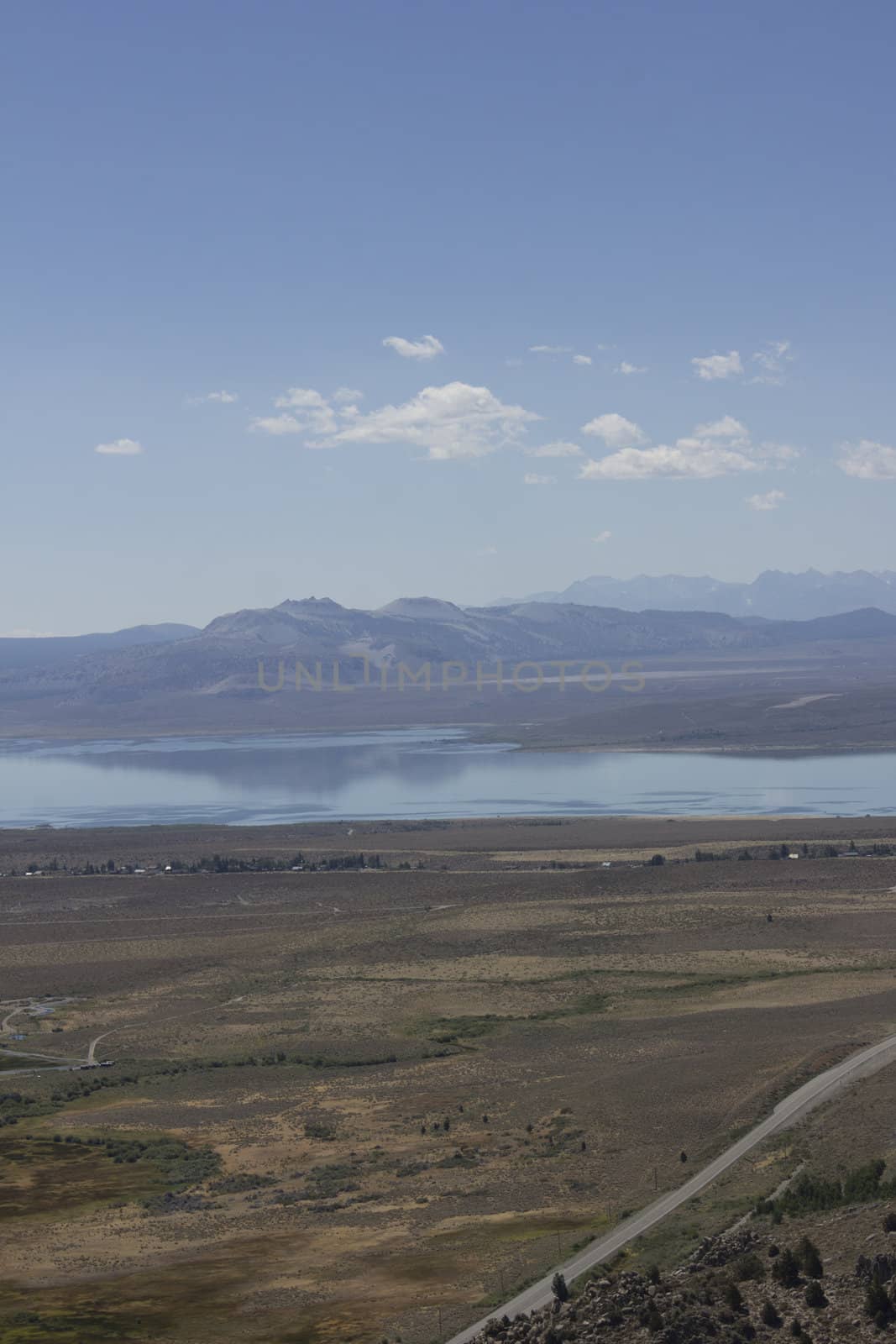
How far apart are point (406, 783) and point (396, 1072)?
7759 cm

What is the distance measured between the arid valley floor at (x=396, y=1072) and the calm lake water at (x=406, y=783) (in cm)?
2377

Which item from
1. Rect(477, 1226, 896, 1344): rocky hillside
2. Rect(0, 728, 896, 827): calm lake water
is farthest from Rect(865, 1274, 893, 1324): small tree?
Rect(0, 728, 896, 827): calm lake water

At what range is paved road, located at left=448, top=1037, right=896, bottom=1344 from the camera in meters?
19.5

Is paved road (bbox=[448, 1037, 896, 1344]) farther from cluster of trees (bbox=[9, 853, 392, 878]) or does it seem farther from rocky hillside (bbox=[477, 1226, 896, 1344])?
cluster of trees (bbox=[9, 853, 392, 878])

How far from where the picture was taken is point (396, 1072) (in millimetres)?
35125

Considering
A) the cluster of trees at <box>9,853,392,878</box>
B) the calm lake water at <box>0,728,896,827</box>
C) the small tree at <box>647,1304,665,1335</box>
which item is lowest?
the small tree at <box>647,1304,665,1335</box>

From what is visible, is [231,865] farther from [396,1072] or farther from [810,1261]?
[810,1261]

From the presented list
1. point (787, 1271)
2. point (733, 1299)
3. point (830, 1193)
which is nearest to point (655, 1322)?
point (733, 1299)

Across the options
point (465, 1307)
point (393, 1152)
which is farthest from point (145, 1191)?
point (465, 1307)

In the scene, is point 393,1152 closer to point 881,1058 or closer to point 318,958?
point 881,1058

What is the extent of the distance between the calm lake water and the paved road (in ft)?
181

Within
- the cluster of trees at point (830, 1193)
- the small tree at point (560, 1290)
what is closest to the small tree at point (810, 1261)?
the cluster of trees at point (830, 1193)

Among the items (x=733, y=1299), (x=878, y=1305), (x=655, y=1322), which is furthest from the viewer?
(x=733, y=1299)

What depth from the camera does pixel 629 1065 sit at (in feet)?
110
